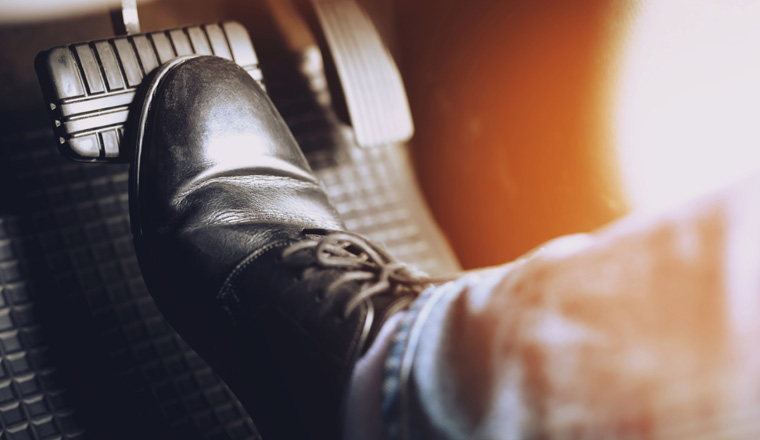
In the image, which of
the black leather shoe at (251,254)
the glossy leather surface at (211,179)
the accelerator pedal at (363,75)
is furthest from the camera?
the accelerator pedal at (363,75)

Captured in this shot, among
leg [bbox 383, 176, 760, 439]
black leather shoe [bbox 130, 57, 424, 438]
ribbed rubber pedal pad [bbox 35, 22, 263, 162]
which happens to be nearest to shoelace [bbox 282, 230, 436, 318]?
black leather shoe [bbox 130, 57, 424, 438]

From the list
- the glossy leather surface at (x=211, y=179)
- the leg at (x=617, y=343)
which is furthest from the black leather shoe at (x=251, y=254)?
the leg at (x=617, y=343)

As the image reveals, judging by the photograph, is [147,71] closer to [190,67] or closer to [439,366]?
[190,67]

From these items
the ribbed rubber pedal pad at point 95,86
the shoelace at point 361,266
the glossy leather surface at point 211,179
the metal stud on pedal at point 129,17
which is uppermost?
the metal stud on pedal at point 129,17

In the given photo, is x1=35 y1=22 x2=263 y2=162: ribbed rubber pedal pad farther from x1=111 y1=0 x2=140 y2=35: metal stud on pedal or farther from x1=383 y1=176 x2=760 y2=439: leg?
x1=383 y1=176 x2=760 y2=439: leg

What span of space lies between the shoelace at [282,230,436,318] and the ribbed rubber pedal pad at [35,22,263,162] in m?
0.26

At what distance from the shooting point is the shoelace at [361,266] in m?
0.55

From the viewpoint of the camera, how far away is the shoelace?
0.55 metres

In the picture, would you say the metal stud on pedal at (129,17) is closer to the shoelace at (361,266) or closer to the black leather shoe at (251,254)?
the black leather shoe at (251,254)

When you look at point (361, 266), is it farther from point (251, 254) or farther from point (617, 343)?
point (617, 343)

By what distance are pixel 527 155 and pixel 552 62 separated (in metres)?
0.14

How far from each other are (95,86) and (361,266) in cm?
36

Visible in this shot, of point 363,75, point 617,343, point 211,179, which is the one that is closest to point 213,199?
point 211,179

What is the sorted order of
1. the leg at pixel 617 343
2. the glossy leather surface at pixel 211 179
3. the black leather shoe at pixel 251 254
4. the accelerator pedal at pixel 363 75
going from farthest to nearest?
the accelerator pedal at pixel 363 75
the glossy leather surface at pixel 211 179
the black leather shoe at pixel 251 254
the leg at pixel 617 343
